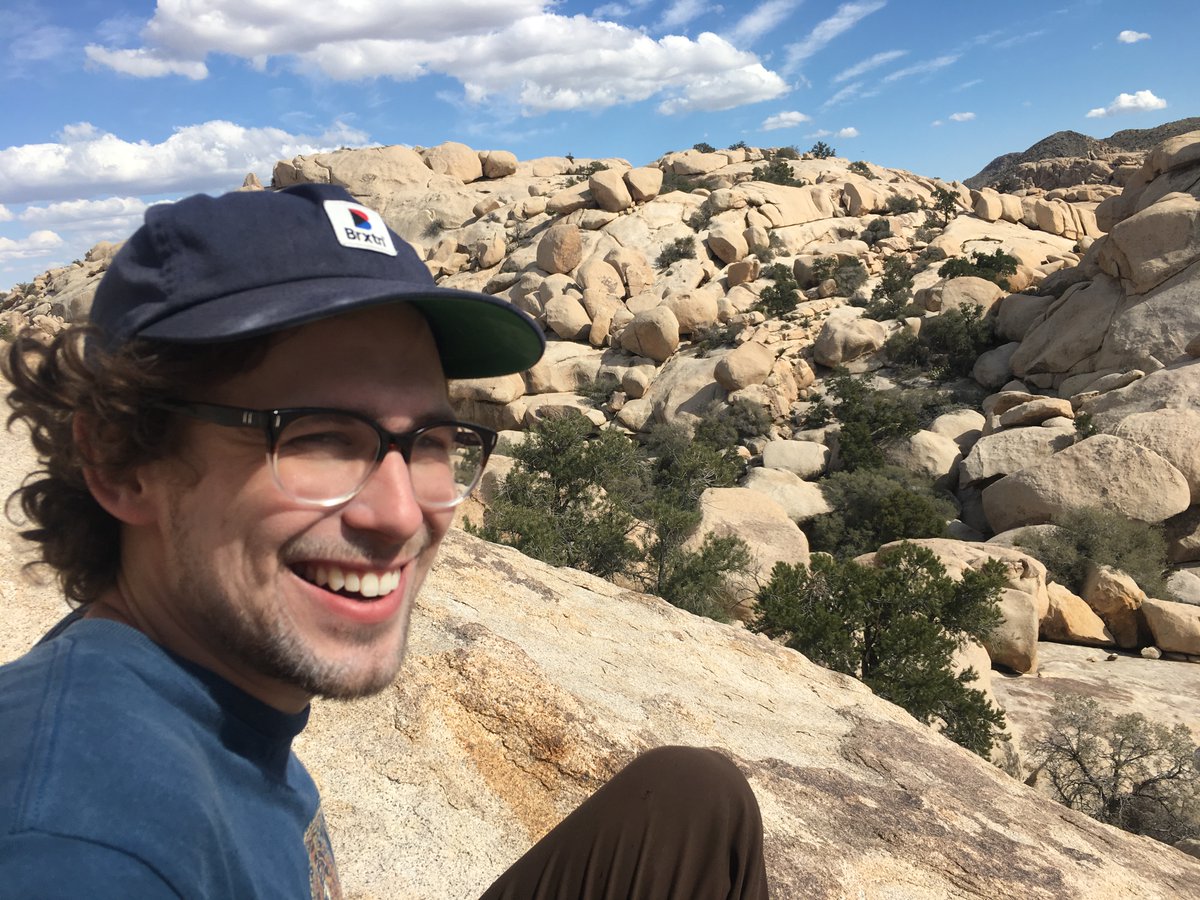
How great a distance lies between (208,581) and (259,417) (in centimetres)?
24

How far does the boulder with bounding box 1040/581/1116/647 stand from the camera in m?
13.0

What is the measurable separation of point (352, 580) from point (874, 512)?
17107 millimetres

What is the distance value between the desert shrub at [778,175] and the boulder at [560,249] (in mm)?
12384

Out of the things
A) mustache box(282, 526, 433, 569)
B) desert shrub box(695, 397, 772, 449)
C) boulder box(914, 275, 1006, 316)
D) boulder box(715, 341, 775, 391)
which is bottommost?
desert shrub box(695, 397, 772, 449)

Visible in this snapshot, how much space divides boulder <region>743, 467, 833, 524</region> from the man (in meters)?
16.4

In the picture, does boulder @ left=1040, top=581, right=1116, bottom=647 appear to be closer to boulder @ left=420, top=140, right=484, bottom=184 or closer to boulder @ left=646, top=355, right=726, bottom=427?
boulder @ left=646, top=355, right=726, bottom=427

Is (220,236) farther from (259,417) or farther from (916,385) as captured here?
(916,385)

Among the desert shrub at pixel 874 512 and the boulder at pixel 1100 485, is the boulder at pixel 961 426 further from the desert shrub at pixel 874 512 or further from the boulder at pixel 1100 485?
the boulder at pixel 1100 485

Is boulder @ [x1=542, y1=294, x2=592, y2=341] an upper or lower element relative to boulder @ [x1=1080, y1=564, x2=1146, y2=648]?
upper

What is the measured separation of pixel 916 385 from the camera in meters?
24.0

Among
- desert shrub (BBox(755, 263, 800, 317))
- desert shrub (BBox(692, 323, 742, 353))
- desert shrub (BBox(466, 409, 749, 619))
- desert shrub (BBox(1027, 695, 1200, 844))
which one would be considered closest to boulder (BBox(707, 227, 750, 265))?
desert shrub (BBox(755, 263, 800, 317))

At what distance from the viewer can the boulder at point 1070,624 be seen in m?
13.0

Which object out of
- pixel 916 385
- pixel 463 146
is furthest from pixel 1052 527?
pixel 463 146

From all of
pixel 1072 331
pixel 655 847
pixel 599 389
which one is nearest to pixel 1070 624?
pixel 1072 331
